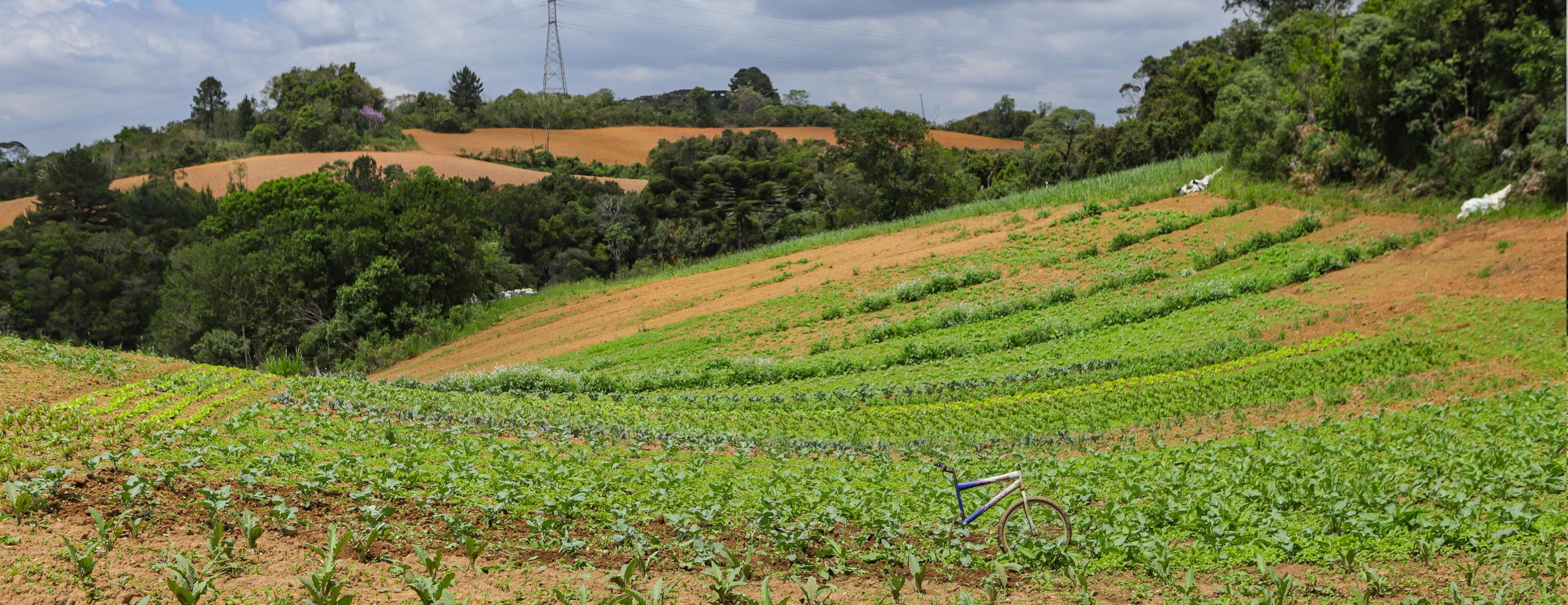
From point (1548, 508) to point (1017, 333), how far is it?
46.1 ft

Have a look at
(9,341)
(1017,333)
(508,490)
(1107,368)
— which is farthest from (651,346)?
(508,490)

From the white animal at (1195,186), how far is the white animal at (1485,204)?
31.2 ft

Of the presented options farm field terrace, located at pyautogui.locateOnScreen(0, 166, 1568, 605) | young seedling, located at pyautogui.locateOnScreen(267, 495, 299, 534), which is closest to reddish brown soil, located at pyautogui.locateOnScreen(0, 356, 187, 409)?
farm field terrace, located at pyautogui.locateOnScreen(0, 166, 1568, 605)

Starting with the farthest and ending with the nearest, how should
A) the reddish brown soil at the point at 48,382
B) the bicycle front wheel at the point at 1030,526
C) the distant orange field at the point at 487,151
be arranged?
1. the distant orange field at the point at 487,151
2. the reddish brown soil at the point at 48,382
3. the bicycle front wheel at the point at 1030,526

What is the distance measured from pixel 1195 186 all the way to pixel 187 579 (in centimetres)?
3496

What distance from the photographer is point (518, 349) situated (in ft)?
104

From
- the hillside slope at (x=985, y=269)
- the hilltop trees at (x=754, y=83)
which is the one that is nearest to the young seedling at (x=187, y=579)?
the hillside slope at (x=985, y=269)

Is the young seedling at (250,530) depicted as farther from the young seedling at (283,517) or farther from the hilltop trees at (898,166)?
the hilltop trees at (898,166)

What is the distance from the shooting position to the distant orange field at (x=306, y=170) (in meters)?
68.6

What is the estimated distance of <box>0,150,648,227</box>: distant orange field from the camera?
68562mm

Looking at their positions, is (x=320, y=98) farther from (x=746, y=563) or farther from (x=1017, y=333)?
→ (x=746, y=563)

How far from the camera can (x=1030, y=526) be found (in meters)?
6.94

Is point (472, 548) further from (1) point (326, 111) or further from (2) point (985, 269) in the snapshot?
(1) point (326, 111)

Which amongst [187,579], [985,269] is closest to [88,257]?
[985,269]
